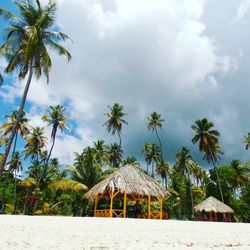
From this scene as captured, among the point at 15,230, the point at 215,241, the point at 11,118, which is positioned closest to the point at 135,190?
the point at 215,241

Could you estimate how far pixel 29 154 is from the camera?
36.2 m

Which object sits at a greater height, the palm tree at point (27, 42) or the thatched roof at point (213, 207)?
the palm tree at point (27, 42)

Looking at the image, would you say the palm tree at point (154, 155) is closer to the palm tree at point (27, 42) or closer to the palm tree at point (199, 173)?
the palm tree at point (199, 173)

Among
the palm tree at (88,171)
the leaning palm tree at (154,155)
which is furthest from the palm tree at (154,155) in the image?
the palm tree at (88,171)

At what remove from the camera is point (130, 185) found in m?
17.7

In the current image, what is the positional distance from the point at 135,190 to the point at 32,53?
9628mm

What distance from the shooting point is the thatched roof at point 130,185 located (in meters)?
17.2

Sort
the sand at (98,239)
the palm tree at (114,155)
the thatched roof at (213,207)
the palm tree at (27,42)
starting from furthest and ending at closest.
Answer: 1. the palm tree at (114,155)
2. the thatched roof at (213,207)
3. the palm tree at (27,42)
4. the sand at (98,239)

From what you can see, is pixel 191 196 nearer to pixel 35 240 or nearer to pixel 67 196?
pixel 67 196

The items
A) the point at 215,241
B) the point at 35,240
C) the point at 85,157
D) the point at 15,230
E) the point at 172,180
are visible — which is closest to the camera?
the point at 35,240

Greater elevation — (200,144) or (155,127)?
(155,127)

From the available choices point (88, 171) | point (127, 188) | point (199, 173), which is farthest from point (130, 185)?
point (199, 173)

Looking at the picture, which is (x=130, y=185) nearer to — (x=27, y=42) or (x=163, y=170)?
(x=27, y=42)

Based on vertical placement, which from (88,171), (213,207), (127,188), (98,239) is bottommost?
(98,239)
